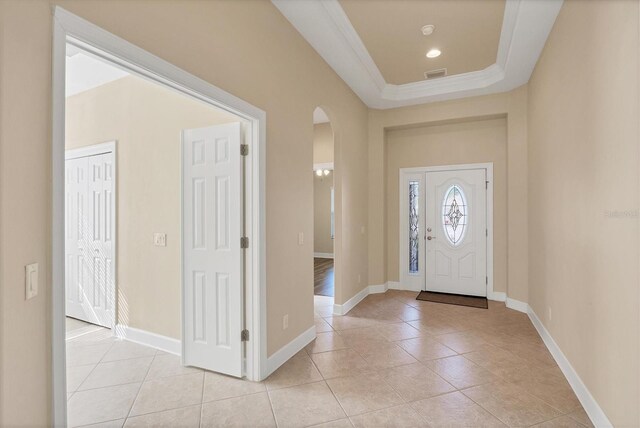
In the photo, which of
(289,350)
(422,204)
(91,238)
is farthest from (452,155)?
(91,238)

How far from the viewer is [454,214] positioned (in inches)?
207

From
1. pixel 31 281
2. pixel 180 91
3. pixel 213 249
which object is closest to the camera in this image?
pixel 31 281

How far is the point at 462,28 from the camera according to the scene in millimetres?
3312

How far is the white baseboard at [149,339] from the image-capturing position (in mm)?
3092

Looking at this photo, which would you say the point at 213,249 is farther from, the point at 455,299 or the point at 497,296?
the point at 497,296

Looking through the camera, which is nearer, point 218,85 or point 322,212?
point 218,85

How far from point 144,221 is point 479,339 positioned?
12.4 ft

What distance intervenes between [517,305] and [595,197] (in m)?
2.94

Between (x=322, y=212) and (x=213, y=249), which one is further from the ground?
(x=322, y=212)

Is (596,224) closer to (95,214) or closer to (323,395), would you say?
(323,395)

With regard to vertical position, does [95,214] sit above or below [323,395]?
above

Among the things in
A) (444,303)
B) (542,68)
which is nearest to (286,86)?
(542,68)

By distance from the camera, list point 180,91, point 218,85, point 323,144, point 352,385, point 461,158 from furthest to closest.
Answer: point 323,144
point 461,158
point 352,385
point 218,85
point 180,91

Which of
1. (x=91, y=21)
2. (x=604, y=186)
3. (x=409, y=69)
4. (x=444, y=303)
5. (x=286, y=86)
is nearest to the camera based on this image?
(x=91, y=21)
